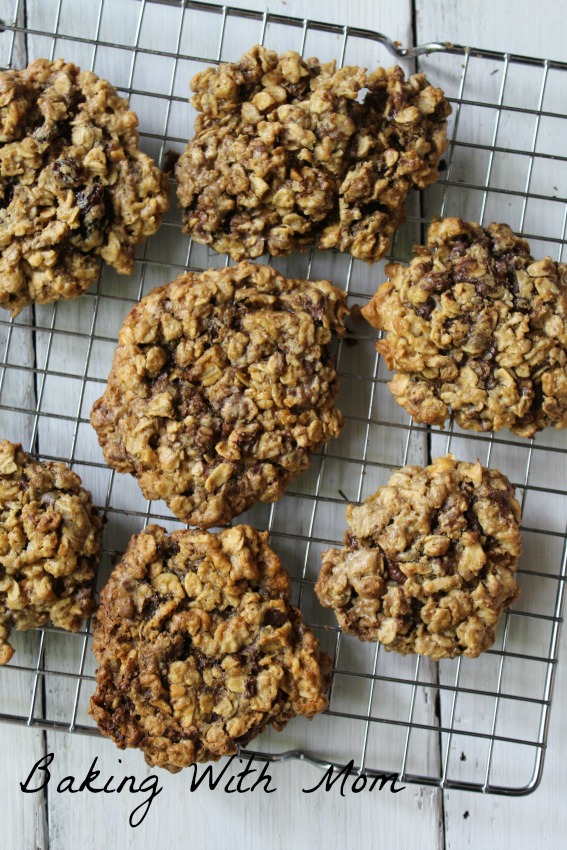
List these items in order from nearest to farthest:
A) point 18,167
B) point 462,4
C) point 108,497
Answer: point 18,167 → point 108,497 → point 462,4

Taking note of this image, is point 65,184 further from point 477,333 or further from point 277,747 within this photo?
point 277,747

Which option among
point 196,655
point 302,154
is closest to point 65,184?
point 302,154

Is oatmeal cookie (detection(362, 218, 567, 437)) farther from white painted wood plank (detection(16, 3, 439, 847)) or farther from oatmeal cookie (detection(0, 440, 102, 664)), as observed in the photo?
oatmeal cookie (detection(0, 440, 102, 664))

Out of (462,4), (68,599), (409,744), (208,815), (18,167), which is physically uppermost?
(462,4)

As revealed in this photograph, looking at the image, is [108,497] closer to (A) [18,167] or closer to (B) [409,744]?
(A) [18,167]

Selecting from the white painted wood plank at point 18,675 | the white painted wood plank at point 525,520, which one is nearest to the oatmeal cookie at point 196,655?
the white painted wood plank at point 18,675

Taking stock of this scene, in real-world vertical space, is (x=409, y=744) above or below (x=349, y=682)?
below

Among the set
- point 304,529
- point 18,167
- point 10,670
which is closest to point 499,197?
point 304,529
